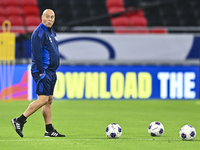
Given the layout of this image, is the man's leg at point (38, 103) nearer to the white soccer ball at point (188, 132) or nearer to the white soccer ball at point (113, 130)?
the white soccer ball at point (113, 130)

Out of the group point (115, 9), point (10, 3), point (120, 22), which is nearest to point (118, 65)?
point (120, 22)

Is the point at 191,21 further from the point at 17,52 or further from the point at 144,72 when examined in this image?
the point at 17,52

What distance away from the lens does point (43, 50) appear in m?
7.20

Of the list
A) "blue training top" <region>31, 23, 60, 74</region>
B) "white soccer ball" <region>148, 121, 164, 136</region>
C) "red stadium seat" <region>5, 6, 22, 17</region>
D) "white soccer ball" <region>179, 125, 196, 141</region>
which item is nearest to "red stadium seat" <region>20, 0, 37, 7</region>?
"red stadium seat" <region>5, 6, 22, 17</region>

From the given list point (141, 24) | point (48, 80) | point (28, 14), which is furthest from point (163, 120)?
point (28, 14)

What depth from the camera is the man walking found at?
7059 millimetres

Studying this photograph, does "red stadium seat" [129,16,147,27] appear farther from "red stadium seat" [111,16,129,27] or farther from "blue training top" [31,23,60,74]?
"blue training top" [31,23,60,74]

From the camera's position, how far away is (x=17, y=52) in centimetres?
1758

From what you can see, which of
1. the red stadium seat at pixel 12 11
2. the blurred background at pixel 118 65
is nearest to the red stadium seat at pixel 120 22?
the blurred background at pixel 118 65

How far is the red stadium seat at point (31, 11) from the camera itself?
69.3 feet

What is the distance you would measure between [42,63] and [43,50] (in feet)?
0.74

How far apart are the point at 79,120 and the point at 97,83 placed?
7071mm

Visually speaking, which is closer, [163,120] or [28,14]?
[163,120]

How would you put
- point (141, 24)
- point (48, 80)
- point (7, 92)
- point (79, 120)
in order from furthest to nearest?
point (141, 24) < point (7, 92) < point (79, 120) < point (48, 80)
